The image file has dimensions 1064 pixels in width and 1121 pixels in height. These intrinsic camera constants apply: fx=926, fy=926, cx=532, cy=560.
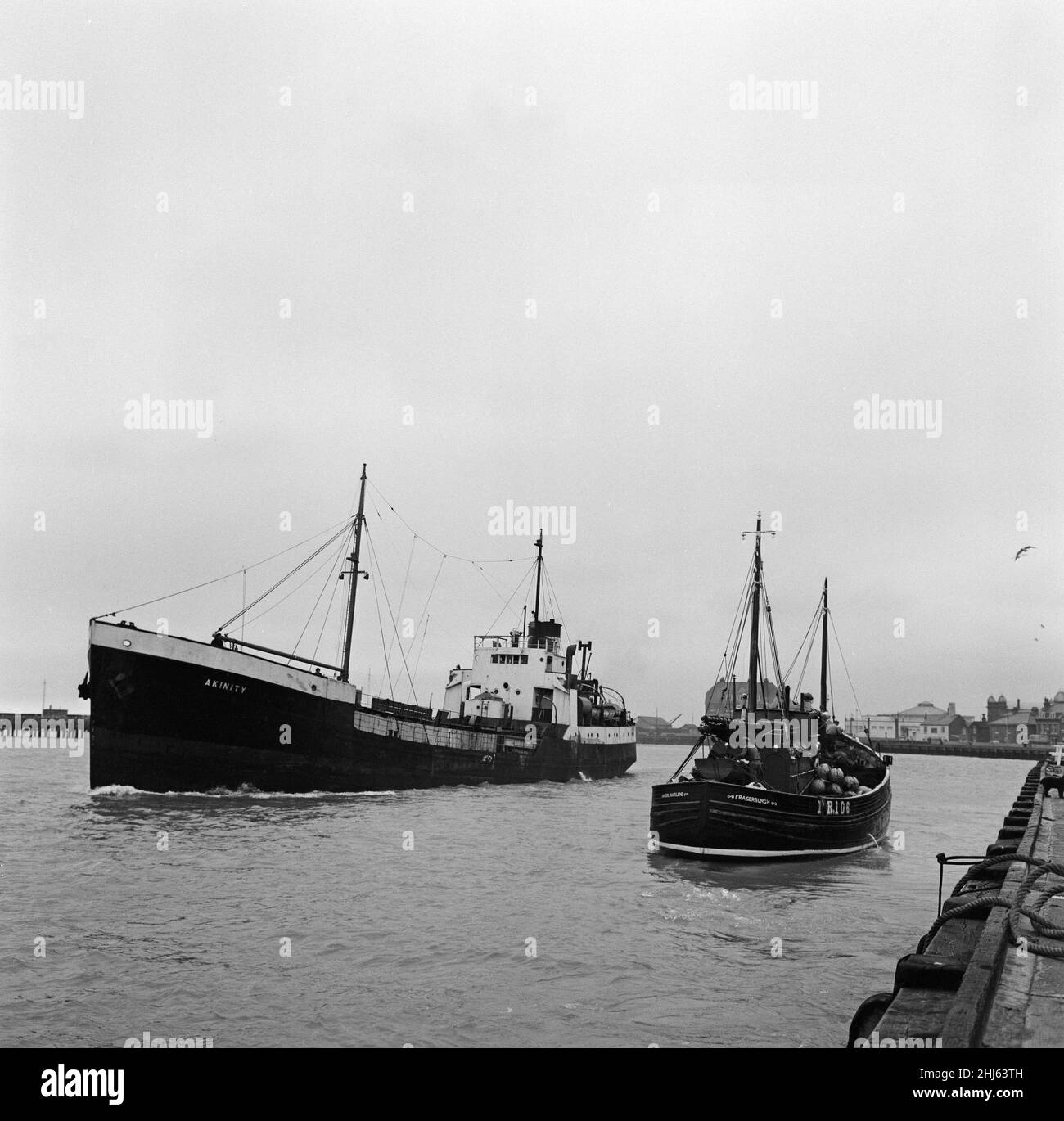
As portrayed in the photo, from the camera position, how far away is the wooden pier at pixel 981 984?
4.97 metres

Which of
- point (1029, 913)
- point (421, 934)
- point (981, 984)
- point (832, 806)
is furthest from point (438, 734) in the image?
point (981, 984)

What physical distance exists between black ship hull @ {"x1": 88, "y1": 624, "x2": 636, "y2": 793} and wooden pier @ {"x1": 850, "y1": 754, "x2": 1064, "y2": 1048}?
987 inches

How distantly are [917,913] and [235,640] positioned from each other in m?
21.8

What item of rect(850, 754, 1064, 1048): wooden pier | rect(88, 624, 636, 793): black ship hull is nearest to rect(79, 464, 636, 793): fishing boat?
rect(88, 624, 636, 793): black ship hull

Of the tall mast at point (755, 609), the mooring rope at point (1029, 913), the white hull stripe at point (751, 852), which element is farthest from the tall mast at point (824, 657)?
the mooring rope at point (1029, 913)

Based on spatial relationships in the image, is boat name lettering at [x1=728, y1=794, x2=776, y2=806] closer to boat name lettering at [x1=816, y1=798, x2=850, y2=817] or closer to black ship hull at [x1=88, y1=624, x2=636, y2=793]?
boat name lettering at [x1=816, y1=798, x2=850, y2=817]

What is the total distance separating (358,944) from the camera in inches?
500

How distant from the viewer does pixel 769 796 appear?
835 inches

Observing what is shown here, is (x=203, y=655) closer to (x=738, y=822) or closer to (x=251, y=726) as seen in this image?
(x=251, y=726)

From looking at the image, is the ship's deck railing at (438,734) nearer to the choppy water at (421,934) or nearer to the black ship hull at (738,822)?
the choppy water at (421,934)

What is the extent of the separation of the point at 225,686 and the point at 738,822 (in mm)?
17020

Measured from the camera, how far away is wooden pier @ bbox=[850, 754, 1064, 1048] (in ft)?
16.3

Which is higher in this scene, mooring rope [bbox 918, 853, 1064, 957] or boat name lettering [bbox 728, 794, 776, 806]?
mooring rope [bbox 918, 853, 1064, 957]
